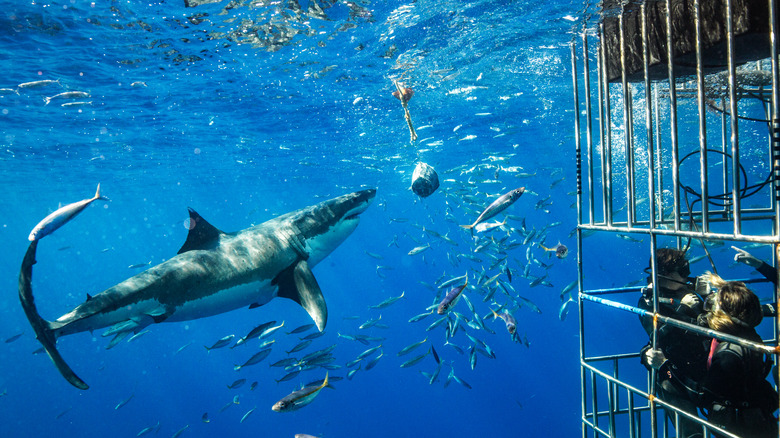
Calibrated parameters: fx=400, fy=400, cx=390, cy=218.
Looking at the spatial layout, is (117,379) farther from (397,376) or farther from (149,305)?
(149,305)

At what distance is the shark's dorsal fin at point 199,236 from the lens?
582 cm

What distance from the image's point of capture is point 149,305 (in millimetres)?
4809

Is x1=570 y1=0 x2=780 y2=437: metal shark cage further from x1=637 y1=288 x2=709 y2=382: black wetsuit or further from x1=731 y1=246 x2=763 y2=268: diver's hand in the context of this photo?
x1=637 y1=288 x2=709 y2=382: black wetsuit

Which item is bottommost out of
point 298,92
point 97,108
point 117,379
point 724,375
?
point 117,379

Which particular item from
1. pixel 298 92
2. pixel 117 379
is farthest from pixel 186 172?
pixel 117 379

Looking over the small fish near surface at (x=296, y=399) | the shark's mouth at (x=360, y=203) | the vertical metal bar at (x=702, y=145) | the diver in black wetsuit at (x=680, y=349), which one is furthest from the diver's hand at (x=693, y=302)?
the shark's mouth at (x=360, y=203)

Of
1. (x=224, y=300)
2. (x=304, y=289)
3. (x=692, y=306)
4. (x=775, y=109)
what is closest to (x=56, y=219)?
(x=224, y=300)

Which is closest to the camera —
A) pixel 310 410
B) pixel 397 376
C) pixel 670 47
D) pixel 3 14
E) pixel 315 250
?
pixel 670 47

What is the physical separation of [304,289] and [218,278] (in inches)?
45.0

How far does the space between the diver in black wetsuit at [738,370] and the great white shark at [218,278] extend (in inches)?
151

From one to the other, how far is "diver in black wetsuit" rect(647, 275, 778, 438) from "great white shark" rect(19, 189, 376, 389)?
12.6 feet

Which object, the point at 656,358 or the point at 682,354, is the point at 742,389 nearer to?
the point at 656,358

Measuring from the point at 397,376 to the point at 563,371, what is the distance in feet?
49.8

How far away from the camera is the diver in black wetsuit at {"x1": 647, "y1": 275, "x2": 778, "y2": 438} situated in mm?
2939
